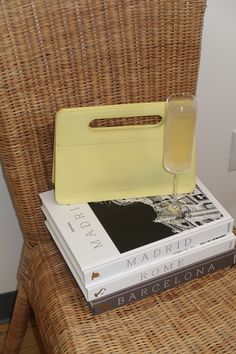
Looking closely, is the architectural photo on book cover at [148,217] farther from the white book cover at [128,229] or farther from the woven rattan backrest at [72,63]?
the woven rattan backrest at [72,63]

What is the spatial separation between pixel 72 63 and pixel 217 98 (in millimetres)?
499

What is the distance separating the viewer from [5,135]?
35.6 inches

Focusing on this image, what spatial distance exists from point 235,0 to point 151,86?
→ 0.34 metres

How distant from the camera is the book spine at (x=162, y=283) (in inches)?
33.0

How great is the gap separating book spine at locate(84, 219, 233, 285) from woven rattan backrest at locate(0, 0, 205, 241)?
0.24 metres

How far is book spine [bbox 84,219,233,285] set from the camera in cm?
82

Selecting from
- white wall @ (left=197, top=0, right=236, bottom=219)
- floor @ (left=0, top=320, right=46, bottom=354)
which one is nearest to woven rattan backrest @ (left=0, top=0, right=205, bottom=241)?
white wall @ (left=197, top=0, right=236, bottom=219)

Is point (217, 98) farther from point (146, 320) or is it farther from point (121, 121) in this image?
point (146, 320)

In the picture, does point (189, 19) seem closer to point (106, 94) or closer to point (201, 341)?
point (106, 94)

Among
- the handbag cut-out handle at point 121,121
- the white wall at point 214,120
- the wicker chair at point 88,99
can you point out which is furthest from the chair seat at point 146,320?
the white wall at point 214,120

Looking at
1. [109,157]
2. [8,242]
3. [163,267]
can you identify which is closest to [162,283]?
[163,267]

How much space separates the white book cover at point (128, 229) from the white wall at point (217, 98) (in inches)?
15.8

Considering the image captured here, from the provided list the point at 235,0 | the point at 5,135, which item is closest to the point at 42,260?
the point at 5,135

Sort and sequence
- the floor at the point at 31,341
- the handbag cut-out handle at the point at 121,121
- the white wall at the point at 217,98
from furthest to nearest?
the floor at the point at 31,341 < the white wall at the point at 217,98 < the handbag cut-out handle at the point at 121,121
